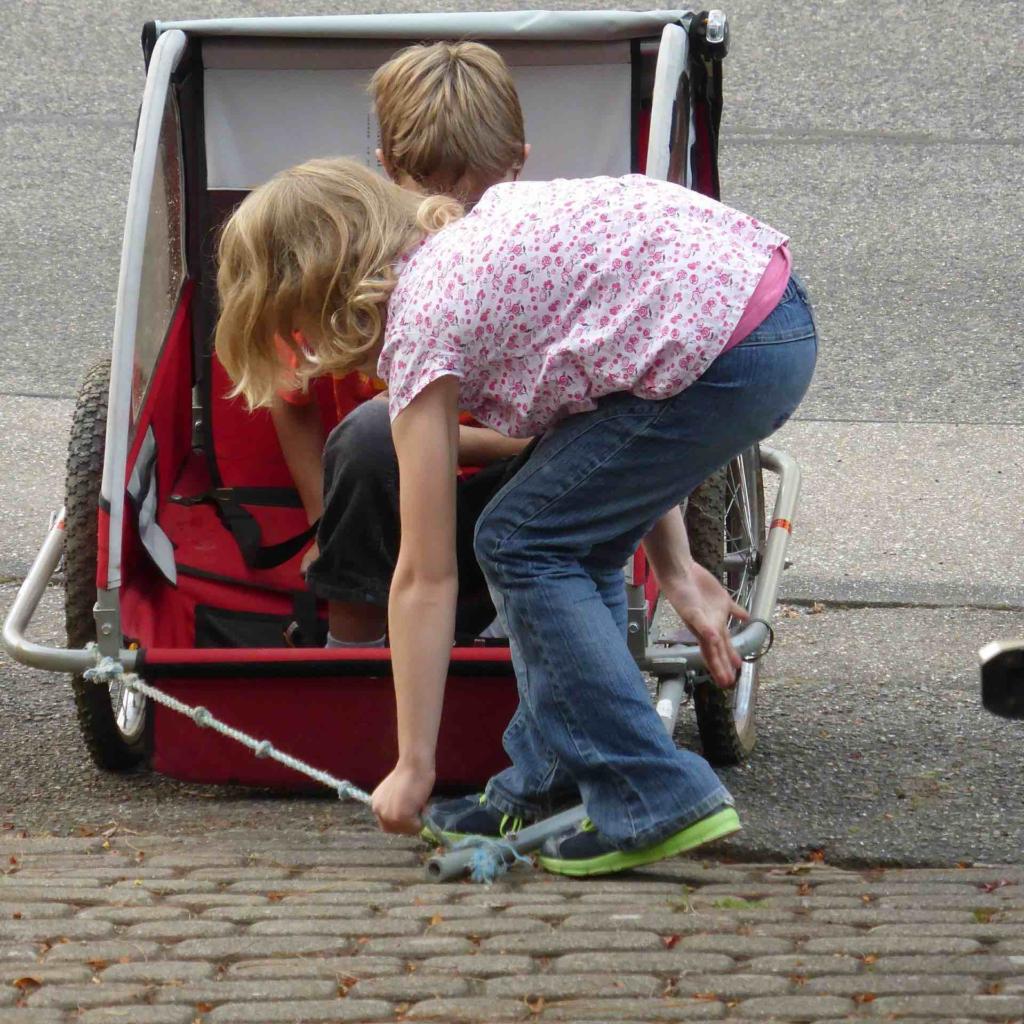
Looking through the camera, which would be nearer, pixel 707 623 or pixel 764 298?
pixel 764 298

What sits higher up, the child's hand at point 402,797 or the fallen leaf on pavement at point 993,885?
the child's hand at point 402,797

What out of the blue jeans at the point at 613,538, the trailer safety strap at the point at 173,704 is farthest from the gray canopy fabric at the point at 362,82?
the trailer safety strap at the point at 173,704

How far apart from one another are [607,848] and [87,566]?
117cm

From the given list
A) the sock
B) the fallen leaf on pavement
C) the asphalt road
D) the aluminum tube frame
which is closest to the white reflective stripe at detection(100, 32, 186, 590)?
the aluminum tube frame

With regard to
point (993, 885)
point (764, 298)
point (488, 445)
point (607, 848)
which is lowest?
point (993, 885)

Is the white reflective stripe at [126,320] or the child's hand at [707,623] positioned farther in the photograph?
the white reflective stripe at [126,320]

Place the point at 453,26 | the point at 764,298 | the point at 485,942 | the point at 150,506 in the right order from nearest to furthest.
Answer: the point at 485,942 → the point at 764,298 → the point at 150,506 → the point at 453,26

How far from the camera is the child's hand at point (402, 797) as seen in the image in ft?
8.09

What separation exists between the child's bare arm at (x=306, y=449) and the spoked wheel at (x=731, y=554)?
2.92 feet

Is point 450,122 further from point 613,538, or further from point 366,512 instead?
point 613,538

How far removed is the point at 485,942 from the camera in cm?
242

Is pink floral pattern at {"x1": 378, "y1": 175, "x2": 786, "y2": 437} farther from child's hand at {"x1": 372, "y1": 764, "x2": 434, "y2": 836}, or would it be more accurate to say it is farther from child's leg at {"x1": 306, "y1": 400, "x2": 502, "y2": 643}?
child's leg at {"x1": 306, "y1": 400, "x2": 502, "y2": 643}

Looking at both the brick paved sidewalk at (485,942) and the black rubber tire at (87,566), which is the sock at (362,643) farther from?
the brick paved sidewalk at (485,942)

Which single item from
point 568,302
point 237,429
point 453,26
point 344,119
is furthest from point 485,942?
point 344,119
